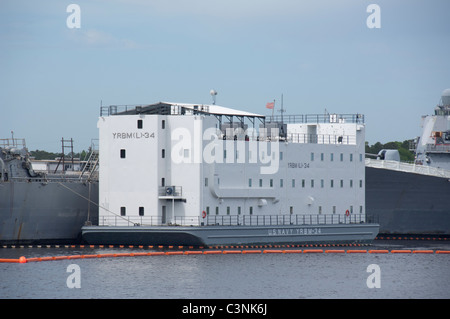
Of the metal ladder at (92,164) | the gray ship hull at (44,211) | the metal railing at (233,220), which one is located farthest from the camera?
the metal ladder at (92,164)

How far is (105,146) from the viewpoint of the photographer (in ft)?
182

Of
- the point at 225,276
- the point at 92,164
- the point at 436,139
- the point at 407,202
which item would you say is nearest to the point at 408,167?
the point at 407,202

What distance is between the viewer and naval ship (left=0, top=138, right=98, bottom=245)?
55.3m

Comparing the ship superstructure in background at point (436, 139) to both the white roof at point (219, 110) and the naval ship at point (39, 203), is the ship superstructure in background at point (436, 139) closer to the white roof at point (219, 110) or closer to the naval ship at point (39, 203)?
the white roof at point (219, 110)

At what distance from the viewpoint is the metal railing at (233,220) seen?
5438cm

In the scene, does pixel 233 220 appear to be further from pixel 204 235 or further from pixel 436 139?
pixel 436 139

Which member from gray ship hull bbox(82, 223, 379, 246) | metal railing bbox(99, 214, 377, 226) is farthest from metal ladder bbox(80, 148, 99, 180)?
gray ship hull bbox(82, 223, 379, 246)

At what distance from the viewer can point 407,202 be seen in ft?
227

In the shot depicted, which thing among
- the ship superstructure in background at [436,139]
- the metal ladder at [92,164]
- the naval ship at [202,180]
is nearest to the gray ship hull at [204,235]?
the naval ship at [202,180]

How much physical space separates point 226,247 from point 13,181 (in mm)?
12038

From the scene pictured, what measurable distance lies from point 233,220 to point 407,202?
1724 centimetres

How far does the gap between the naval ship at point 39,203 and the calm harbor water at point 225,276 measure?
4.50 ft

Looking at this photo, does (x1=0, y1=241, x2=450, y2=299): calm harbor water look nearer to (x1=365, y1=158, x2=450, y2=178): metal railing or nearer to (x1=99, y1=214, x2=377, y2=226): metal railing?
(x1=99, y1=214, x2=377, y2=226): metal railing
